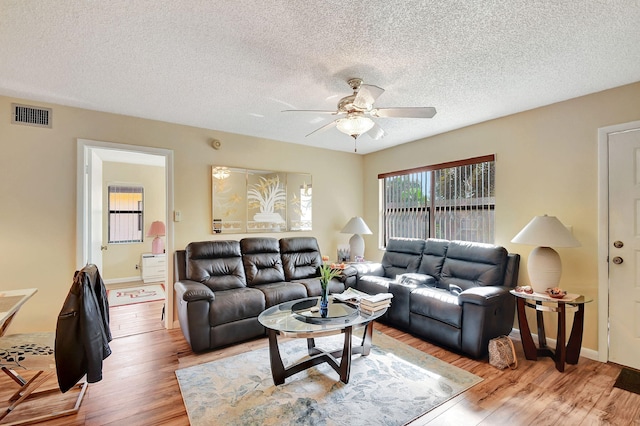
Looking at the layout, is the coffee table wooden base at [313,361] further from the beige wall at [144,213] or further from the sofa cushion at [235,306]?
the beige wall at [144,213]

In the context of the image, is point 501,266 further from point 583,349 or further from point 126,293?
point 126,293

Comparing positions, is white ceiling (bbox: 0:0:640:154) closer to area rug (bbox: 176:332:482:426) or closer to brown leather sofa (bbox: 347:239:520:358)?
brown leather sofa (bbox: 347:239:520:358)

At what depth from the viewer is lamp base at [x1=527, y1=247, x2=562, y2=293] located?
2.72m

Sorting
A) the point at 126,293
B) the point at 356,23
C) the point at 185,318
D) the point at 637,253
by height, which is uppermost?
the point at 356,23

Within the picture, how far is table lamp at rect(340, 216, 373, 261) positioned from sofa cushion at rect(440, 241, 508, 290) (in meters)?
1.40

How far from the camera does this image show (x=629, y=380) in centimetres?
243

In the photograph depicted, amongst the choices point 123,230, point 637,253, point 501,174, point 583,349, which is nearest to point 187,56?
point 501,174

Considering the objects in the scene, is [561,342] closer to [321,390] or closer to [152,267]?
[321,390]

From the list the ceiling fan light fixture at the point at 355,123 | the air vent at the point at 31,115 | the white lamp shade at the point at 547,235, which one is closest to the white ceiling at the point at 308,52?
the air vent at the point at 31,115

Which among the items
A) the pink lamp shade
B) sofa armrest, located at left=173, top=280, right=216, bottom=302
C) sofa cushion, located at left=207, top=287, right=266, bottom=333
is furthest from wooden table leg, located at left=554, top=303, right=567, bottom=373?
the pink lamp shade

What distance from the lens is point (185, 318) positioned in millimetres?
3002

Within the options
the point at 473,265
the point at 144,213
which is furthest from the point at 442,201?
the point at 144,213

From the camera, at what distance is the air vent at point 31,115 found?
9.61ft

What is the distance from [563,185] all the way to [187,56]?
12.1ft
